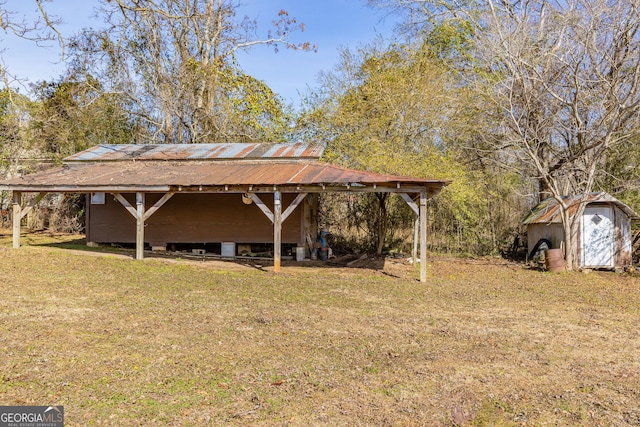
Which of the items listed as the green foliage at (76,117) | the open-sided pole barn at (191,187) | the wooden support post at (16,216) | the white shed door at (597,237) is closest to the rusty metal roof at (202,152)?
the open-sided pole barn at (191,187)

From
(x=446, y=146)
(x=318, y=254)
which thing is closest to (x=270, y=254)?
(x=318, y=254)

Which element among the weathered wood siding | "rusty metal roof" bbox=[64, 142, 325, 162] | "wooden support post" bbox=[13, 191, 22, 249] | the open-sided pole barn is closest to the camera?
the open-sided pole barn

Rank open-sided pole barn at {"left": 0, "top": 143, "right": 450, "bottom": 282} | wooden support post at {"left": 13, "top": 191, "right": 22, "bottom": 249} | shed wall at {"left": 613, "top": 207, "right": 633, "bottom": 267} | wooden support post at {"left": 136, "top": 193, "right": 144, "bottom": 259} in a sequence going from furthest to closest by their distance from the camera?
shed wall at {"left": 613, "top": 207, "right": 633, "bottom": 267} < wooden support post at {"left": 13, "top": 191, "right": 22, "bottom": 249} < wooden support post at {"left": 136, "top": 193, "right": 144, "bottom": 259} < open-sided pole barn at {"left": 0, "top": 143, "right": 450, "bottom": 282}

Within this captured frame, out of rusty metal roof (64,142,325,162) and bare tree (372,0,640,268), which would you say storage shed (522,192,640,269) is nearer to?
bare tree (372,0,640,268)

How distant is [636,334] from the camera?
22.1ft

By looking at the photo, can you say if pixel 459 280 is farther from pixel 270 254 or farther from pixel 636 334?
pixel 270 254

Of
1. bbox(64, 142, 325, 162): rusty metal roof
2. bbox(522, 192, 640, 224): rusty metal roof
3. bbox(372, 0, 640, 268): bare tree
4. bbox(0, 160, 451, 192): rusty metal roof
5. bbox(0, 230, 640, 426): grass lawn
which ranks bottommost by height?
bbox(0, 230, 640, 426): grass lawn

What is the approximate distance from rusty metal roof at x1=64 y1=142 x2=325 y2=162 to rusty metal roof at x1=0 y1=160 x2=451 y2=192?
→ 0.89 feet

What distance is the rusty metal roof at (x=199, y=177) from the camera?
1168 cm

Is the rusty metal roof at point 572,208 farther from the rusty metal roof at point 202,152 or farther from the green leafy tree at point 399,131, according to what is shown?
the rusty metal roof at point 202,152

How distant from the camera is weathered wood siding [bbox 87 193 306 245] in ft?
51.4

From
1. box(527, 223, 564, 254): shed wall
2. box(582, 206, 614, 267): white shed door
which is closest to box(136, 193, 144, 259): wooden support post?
box(527, 223, 564, 254): shed wall

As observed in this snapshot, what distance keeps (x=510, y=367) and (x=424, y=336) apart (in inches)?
55.2

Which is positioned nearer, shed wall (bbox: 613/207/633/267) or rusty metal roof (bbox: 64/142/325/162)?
shed wall (bbox: 613/207/633/267)
